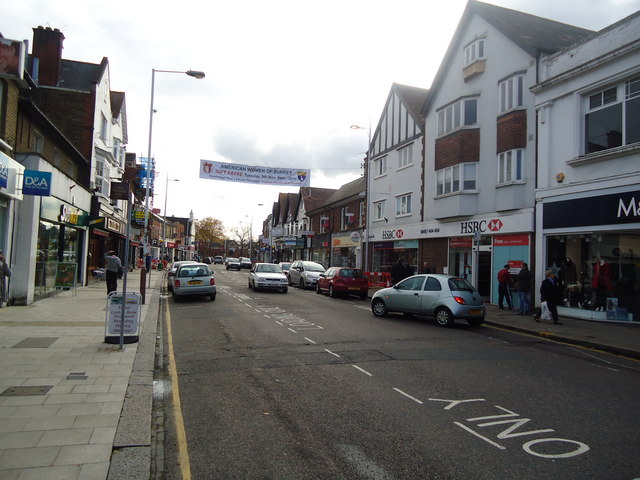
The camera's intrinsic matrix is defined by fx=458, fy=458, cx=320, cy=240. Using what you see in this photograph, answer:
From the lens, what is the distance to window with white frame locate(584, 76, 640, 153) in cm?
1312

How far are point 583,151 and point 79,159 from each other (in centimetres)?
2154

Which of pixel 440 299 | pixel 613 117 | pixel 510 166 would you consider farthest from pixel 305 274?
pixel 613 117

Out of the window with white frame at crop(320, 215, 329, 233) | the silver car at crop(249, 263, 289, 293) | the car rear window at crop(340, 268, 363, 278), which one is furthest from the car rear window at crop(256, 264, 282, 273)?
the window with white frame at crop(320, 215, 329, 233)

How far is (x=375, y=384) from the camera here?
6.49 meters

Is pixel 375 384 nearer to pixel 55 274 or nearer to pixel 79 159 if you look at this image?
pixel 55 274

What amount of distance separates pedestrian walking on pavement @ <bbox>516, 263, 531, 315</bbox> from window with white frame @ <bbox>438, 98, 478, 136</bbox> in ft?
25.5

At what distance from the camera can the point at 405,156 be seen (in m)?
26.8

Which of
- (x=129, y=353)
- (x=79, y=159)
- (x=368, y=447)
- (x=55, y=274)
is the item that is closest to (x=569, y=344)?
(x=368, y=447)

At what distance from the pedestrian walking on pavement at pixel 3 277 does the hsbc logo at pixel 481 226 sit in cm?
1516

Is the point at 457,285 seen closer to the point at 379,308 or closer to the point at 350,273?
the point at 379,308

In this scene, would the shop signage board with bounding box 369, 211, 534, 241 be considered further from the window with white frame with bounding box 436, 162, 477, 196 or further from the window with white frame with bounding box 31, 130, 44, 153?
the window with white frame with bounding box 31, 130, 44, 153

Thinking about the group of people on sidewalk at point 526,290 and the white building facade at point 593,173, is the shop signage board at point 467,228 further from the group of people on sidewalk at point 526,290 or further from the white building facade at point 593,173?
the group of people on sidewalk at point 526,290

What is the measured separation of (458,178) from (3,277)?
17.1 metres

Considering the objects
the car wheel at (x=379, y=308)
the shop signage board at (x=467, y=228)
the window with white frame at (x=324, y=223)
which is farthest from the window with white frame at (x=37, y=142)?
the window with white frame at (x=324, y=223)
